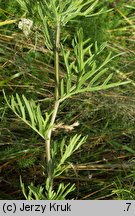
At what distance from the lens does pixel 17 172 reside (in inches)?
59.9

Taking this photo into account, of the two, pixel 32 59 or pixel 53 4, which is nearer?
pixel 53 4

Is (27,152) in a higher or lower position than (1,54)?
lower

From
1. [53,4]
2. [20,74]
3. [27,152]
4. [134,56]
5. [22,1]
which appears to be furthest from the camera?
[134,56]

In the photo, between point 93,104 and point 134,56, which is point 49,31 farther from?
point 134,56

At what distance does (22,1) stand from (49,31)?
0.38 feet

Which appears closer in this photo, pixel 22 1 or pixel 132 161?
pixel 22 1

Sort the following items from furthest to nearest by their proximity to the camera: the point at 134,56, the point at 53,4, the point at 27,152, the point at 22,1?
1. the point at 134,56
2. the point at 27,152
3. the point at 22,1
4. the point at 53,4

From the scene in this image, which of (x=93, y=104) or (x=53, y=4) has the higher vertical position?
(x=53, y=4)

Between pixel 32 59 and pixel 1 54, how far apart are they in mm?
157

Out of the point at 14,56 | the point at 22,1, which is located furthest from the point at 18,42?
the point at 22,1

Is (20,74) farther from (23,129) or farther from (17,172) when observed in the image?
(17,172)

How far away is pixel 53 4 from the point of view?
0.77 metres

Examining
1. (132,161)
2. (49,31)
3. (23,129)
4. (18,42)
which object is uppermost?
(49,31)

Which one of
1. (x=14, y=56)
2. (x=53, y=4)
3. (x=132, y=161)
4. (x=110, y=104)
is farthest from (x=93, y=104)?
(x=53, y=4)
